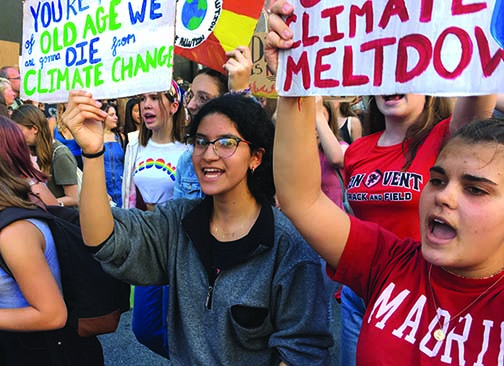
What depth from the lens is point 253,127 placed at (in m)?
1.82

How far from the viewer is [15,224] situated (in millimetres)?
1699

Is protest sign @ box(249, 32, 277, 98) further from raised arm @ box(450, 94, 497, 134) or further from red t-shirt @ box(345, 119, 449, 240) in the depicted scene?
raised arm @ box(450, 94, 497, 134)

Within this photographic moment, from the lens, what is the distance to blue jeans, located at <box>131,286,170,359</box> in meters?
2.35

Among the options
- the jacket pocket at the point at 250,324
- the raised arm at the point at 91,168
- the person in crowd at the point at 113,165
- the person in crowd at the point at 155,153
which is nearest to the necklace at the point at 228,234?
the jacket pocket at the point at 250,324

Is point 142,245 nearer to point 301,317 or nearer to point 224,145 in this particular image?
point 224,145

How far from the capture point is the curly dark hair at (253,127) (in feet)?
5.93

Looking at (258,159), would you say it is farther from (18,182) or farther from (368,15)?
(18,182)

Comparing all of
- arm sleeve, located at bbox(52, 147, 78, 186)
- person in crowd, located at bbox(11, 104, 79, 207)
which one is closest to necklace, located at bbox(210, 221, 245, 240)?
person in crowd, located at bbox(11, 104, 79, 207)

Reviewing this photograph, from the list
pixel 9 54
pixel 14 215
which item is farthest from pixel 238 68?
pixel 9 54

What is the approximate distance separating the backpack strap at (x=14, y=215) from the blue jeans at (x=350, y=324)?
4.42 feet

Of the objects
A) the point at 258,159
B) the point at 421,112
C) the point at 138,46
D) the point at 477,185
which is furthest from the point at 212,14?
the point at 477,185

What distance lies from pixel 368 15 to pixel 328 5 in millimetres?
116

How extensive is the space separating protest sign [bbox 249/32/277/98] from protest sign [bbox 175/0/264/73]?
63cm

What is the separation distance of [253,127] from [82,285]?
91cm
